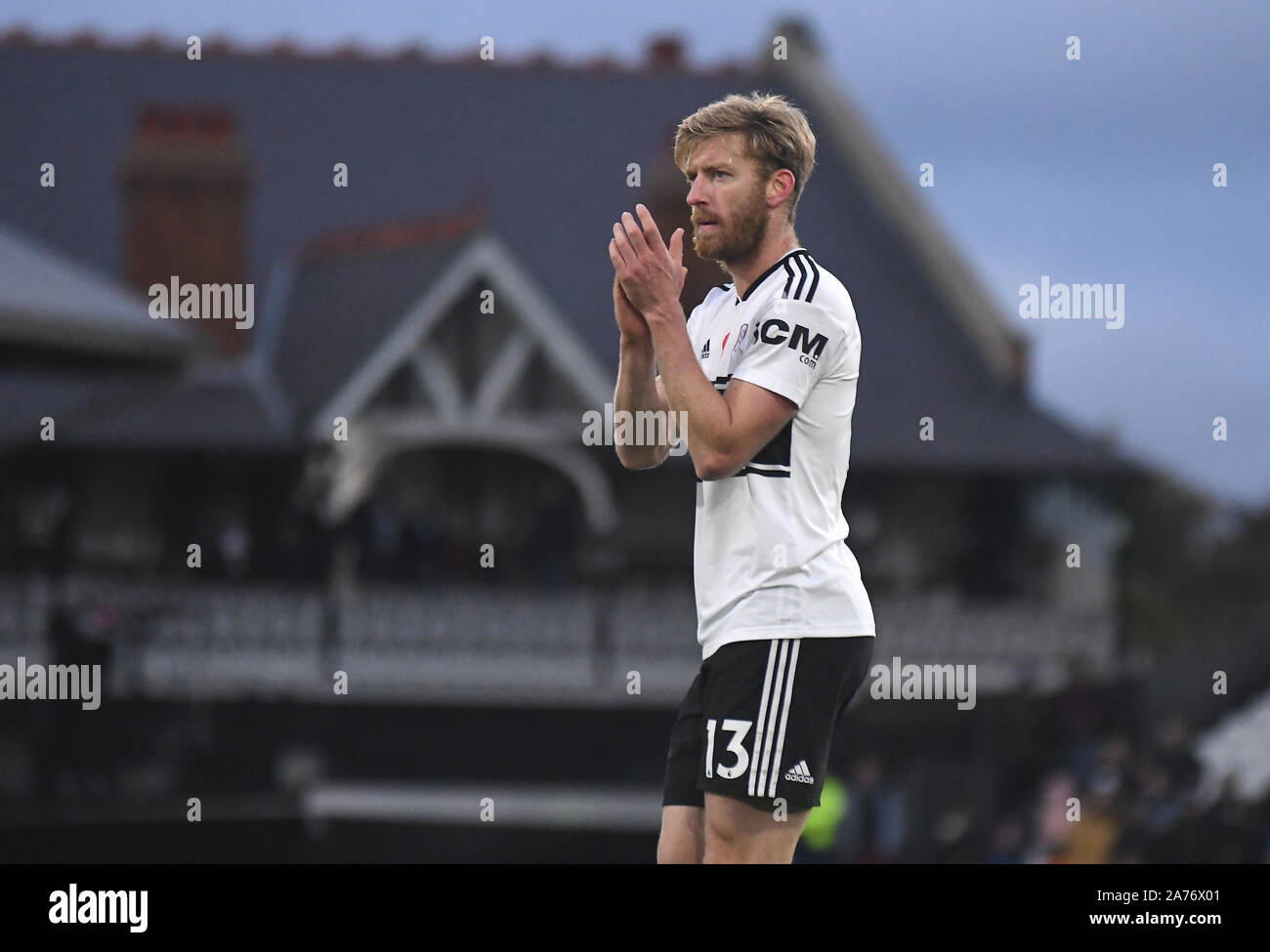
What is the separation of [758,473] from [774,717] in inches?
21.3

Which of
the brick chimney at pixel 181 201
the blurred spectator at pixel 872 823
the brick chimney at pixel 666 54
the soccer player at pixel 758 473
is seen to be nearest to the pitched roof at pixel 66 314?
the soccer player at pixel 758 473

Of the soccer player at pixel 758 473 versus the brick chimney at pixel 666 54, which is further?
the brick chimney at pixel 666 54

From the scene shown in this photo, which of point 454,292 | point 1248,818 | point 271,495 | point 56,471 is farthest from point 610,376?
point 1248,818

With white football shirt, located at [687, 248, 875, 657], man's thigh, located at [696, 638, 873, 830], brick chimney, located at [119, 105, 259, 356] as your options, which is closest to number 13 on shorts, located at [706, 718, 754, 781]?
man's thigh, located at [696, 638, 873, 830]

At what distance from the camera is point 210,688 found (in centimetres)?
2089

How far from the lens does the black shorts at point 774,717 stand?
176 inches

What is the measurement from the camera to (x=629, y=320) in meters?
4.54

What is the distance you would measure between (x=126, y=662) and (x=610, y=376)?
27.6 ft

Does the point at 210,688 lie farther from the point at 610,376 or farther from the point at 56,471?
the point at 610,376

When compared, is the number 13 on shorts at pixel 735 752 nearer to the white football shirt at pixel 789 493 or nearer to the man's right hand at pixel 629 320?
the white football shirt at pixel 789 493

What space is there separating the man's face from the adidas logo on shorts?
45.3 inches

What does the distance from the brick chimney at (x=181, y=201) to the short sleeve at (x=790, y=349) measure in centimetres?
2136

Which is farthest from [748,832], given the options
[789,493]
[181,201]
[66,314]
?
[181,201]
